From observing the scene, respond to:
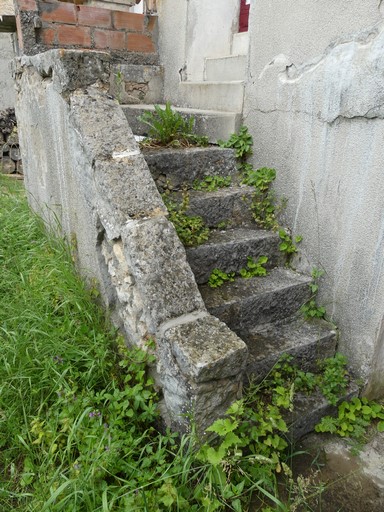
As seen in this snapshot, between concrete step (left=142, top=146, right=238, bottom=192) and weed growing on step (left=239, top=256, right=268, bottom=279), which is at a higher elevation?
concrete step (left=142, top=146, right=238, bottom=192)

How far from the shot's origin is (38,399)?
206 centimetres

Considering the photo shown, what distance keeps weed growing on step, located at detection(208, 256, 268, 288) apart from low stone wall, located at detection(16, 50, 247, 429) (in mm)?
601

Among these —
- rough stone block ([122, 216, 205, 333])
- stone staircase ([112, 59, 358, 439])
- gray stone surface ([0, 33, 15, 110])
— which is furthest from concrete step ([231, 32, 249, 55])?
gray stone surface ([0, 33, 15, 110])

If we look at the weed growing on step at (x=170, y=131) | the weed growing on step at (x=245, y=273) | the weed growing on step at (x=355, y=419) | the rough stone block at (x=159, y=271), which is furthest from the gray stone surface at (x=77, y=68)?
the weed growing on step at (x=355, y=419)

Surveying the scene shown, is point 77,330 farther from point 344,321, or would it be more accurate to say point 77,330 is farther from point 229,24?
point 229,24

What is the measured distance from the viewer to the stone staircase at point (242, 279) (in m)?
2.40

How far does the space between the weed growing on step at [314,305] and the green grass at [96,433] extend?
64 cm

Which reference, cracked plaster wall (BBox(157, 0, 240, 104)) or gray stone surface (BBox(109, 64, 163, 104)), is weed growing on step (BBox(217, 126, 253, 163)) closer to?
cracked plaster wall (BBox(157, 0, 240, 104))

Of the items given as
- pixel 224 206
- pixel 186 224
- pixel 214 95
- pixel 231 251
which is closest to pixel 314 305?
pixel 231 251

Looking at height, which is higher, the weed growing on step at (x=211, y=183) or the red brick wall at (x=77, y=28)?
the red brick wall at (x=77, y=28)

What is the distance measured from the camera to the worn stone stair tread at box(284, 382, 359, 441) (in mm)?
2164

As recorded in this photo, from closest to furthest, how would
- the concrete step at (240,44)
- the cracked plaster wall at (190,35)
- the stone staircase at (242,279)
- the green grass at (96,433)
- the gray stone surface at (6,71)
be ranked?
the green grass at (96,433) → the stone staircase at (242,279) → the concrete step at (240,44) → the cracked plaster wall at (190,35) → the gray stone surface at (6,71)

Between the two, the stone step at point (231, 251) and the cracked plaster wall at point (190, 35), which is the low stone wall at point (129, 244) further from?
the cracked plaster wall at point (190, 35)

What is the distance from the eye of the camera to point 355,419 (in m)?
2.35
